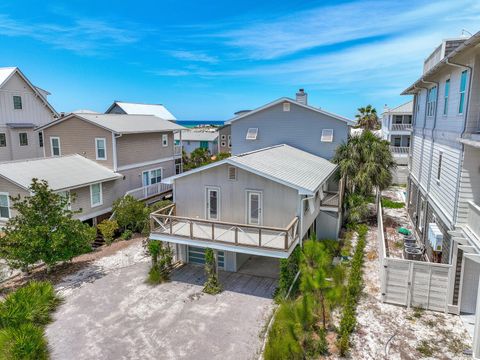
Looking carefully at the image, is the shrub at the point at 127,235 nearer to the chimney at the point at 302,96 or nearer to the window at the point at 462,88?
the chimney at the point at 302,96

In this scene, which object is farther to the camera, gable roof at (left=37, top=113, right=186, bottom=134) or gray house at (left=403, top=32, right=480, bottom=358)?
gable roof at (left=37, top=113, right=186, bottom=134)

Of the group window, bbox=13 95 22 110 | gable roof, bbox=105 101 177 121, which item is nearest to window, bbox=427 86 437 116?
window, bbox=13 95 22 110

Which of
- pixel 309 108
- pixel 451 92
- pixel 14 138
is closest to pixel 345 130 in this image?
pixel 309 108

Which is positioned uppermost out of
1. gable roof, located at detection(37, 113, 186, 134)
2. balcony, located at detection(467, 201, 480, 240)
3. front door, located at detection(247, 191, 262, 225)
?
gable roof, located at detection(37, 113, 186, 134)

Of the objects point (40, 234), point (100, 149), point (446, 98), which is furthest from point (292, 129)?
point (40, 234)

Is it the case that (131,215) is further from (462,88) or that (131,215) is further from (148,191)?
(462,88)

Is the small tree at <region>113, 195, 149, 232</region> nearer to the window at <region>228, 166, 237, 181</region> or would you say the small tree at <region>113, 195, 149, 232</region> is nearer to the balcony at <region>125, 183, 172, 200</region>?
the balcony at <region>125, 183, 172, 200</region>
